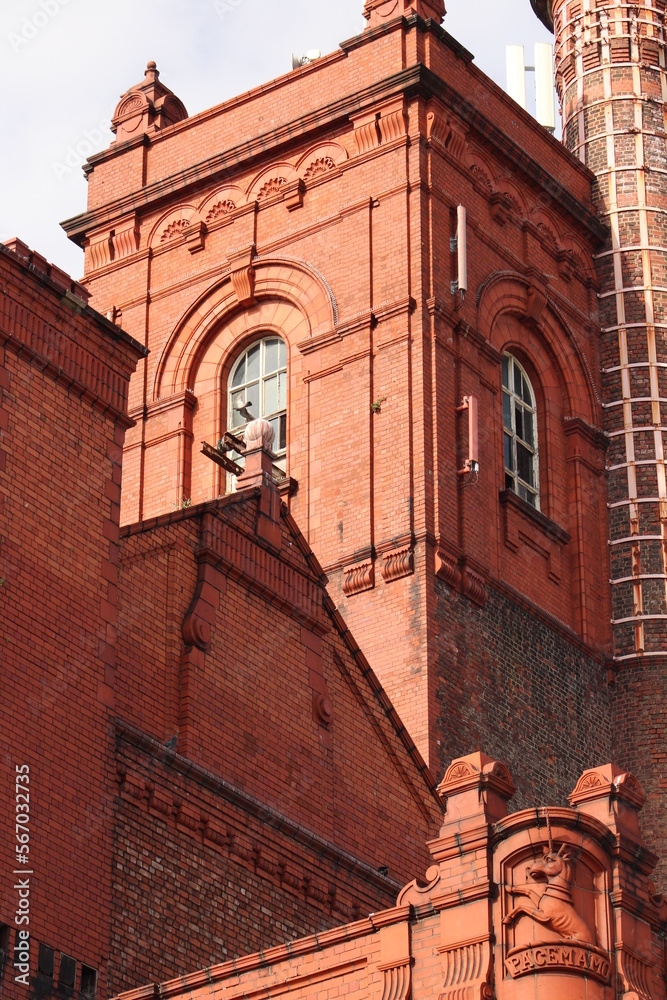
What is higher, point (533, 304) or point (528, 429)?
point (533, 304)

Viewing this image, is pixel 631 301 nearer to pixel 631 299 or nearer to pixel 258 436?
pixel 631 299

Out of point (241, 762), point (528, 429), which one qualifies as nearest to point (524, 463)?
point (528, 429)

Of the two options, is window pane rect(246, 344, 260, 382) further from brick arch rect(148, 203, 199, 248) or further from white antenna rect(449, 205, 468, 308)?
white antenna rect(449, 205, 468, 308)

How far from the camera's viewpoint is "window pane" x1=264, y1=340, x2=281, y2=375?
42656mm

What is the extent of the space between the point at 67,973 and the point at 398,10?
22554 mm

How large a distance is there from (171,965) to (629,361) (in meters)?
20.7

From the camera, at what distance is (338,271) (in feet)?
136

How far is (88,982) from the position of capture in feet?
83.7

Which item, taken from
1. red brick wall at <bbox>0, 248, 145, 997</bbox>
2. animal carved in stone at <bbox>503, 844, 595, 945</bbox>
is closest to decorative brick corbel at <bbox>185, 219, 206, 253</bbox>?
red brick wall at <bbox>0, 248, 145, 997</bbox>

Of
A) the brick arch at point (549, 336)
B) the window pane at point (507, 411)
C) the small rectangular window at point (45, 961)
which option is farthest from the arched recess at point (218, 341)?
the small rectangular window at point (45, 961)

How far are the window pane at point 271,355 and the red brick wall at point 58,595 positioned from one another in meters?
13.6

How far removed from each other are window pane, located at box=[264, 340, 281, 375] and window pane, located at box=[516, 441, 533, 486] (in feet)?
14.3

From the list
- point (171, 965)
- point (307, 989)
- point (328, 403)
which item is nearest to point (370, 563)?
point (328, 403)

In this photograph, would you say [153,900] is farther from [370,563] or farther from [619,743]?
[619,743]
